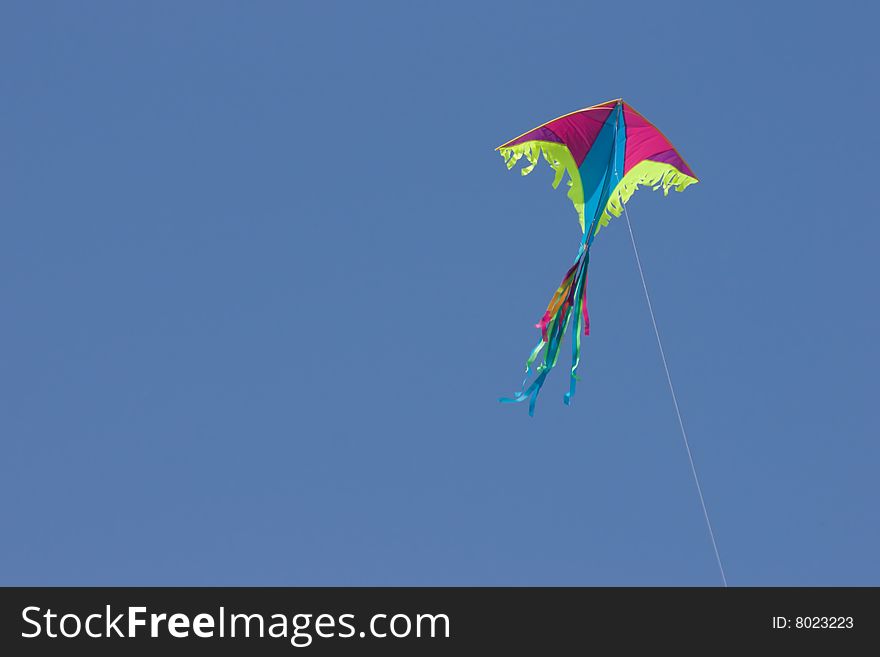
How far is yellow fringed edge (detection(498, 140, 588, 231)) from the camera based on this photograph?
14125mm

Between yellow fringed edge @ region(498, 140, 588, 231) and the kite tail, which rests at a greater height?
yellow fringed edge @ region(498, 140, 588, 231)

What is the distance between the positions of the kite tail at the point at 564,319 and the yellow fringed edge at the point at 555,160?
1029mm

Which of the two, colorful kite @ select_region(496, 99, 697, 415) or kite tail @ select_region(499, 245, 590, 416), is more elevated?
colorful kite @ select_region(496, 99, 697, 415)

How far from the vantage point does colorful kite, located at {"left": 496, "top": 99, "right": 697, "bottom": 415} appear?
1416 cm

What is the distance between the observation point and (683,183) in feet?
47.8

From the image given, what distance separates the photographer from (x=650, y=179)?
47.9 ft

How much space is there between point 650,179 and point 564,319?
2281 millimetres

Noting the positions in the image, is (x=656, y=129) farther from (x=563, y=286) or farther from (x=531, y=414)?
(x=531, y=414)

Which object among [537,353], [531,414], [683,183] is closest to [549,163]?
[683,183]

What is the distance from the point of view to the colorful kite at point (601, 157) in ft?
46.4

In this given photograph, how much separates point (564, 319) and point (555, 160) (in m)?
2.05
